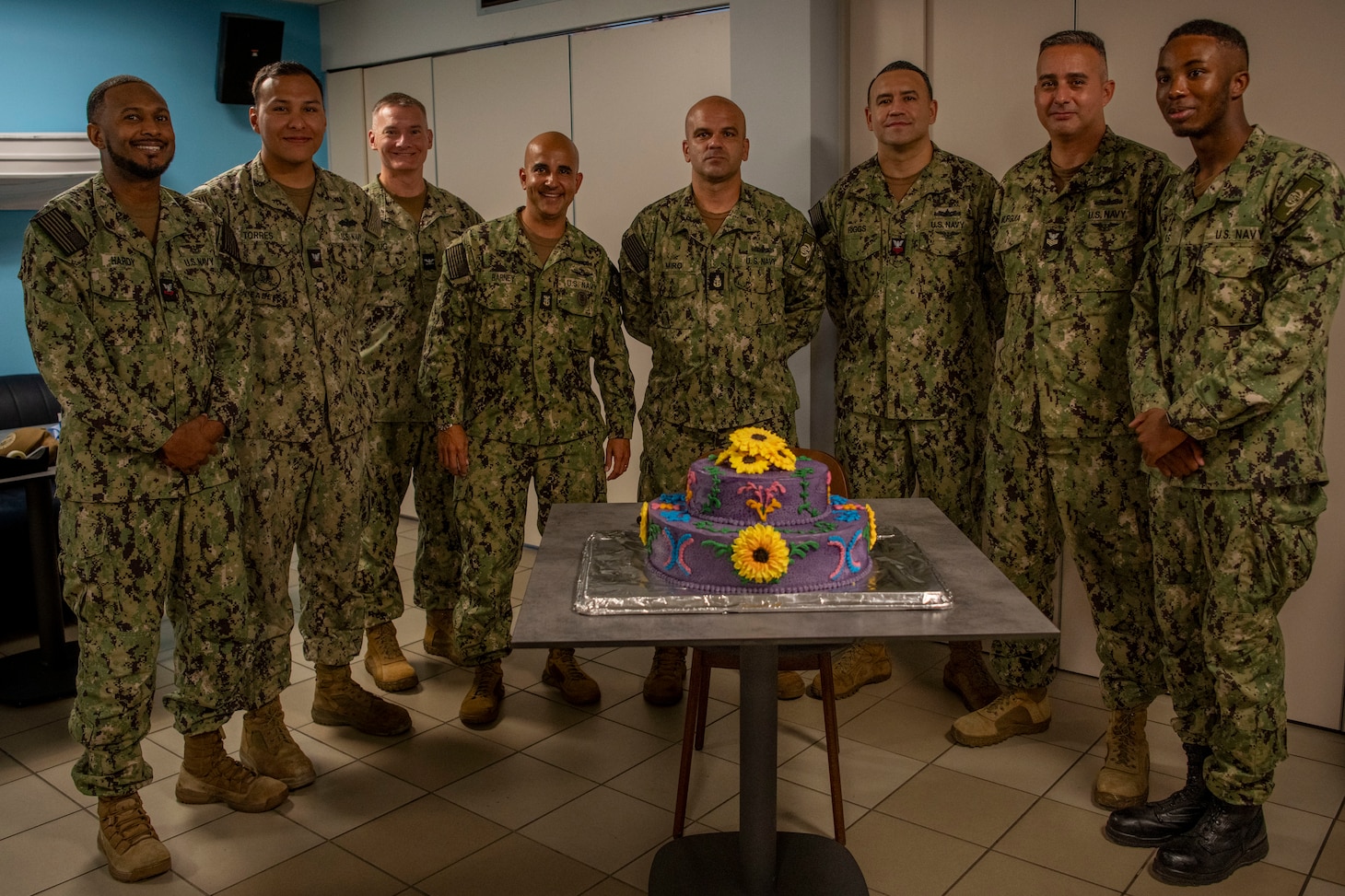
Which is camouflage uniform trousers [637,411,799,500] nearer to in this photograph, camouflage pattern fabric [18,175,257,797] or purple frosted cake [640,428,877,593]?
purple frosted cake [640,428,877,593]

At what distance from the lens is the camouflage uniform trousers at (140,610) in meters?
2.85

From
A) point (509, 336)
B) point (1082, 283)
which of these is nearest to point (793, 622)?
point (1082, 283)

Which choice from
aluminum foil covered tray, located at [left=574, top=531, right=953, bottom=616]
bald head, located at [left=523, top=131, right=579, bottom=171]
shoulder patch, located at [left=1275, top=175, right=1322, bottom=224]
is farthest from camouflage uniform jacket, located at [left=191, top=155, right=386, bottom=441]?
shoulder patch, located at [left=1275, top=175, right=1322, bottom=224]

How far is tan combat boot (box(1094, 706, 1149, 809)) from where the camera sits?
10.4 ft

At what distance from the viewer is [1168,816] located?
3.00m

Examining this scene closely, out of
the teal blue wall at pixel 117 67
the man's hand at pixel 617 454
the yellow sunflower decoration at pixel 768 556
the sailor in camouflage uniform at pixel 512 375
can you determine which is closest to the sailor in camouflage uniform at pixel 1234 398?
the yellow sunflower decoration at pixel 768 556

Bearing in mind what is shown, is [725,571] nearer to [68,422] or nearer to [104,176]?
[68,422]

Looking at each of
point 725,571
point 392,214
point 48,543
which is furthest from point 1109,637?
point 48,543

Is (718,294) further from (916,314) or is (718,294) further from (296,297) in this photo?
(296,297)

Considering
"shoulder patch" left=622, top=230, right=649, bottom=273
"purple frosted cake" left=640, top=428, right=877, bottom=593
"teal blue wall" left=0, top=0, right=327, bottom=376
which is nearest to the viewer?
"purple frosted cake" left=640, top=428, right=877, bottom=593

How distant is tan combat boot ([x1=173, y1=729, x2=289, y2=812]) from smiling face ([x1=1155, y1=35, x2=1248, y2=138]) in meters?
3.16

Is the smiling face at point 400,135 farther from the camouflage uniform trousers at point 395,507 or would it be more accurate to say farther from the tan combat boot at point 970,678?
the tan combat boot at point 970,678

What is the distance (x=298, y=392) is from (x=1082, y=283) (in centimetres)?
240

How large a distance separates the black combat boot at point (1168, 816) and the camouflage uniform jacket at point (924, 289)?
4.53 feet
